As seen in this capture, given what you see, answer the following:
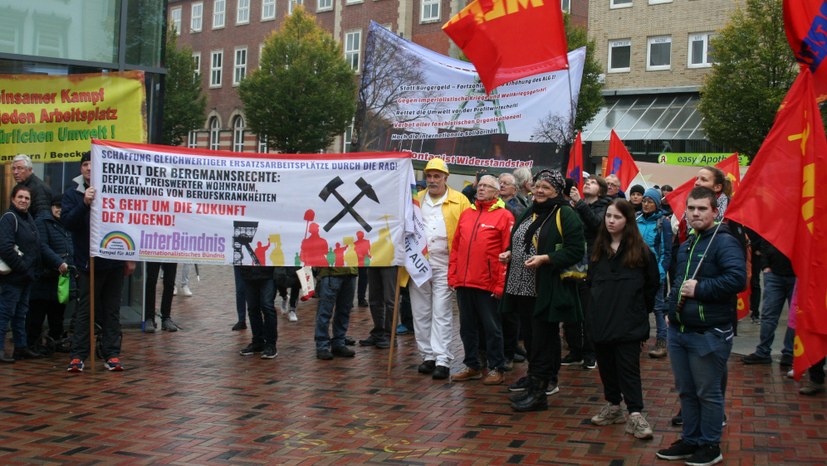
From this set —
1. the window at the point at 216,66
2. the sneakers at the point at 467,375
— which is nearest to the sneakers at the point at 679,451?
the sneakers at the point at 467,375

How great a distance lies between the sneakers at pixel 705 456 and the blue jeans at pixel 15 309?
6.36 meters

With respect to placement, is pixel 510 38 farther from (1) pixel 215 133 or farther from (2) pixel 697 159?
(1) pixel 215 133

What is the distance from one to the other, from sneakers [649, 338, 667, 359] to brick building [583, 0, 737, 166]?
84.1 ft

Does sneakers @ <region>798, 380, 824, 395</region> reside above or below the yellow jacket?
below

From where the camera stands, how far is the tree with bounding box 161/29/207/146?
4459cm

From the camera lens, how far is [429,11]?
43.7 metres

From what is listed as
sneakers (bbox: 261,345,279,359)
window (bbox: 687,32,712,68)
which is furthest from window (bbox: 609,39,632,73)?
sneakers (bbox: 261,345,279,359)

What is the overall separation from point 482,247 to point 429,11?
37.2 meters

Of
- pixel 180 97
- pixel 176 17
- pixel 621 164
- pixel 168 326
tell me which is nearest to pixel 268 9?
pixel 176 17

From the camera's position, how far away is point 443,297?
8.41 metres

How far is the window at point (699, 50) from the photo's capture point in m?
35.7

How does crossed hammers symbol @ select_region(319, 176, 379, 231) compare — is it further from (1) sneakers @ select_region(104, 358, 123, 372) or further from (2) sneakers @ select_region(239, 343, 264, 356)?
(1) sneakers @ select_region(104, 358, 123, 372)

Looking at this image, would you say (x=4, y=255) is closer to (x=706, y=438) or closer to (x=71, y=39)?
(x=71, y=39)

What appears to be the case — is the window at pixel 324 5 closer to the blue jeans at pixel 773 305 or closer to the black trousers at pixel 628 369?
the blue jeans at pixel 773 305
